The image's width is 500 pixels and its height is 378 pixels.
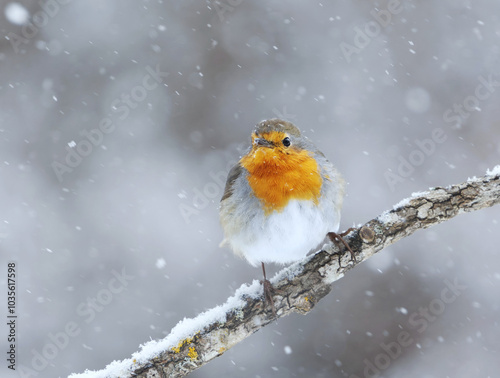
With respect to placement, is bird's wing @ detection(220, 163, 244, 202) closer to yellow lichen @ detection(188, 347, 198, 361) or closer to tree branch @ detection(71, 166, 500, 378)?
tree branch @ detection(71, 166, 500, 378)

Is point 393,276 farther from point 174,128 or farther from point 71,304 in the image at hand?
point 71,304

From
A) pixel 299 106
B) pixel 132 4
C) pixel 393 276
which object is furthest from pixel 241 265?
pixel 132 4

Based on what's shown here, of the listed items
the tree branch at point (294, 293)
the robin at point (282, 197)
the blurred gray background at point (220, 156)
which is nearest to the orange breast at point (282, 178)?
the robin at point (282, 197)

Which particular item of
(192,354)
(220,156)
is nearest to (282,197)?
(192,354)

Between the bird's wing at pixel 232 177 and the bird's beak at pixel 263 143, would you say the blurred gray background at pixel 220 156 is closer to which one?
the bird's wing at pixel 232 177

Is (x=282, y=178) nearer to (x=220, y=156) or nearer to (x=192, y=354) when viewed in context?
(x=192, y=354)

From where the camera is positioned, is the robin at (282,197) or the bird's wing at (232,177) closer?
the robin at (282,197)
